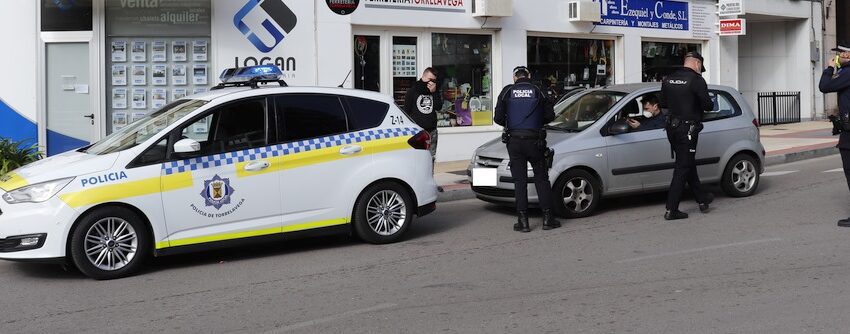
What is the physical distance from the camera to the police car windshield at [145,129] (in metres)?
7.95

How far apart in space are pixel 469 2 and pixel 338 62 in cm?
279

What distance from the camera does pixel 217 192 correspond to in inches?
313

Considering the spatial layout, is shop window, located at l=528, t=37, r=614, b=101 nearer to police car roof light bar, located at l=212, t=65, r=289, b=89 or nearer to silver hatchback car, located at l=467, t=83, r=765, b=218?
silver hatchback car, located at l=467, t=83, r=765, b=218

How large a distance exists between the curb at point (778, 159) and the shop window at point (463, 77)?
3.95 m

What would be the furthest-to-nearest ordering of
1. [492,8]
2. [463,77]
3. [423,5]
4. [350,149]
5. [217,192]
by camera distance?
[463,77] → [492,8] → [423,5] → [350,149] → [217,192]

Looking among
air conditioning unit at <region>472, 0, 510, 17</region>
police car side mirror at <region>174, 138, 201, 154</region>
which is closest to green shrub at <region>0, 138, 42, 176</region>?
police car side mirror at <region>174, 138, 201, 154</region>

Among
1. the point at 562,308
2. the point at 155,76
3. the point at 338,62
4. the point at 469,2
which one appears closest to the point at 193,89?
the point at 155,76

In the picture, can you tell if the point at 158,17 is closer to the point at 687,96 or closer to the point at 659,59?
the point at 687,96

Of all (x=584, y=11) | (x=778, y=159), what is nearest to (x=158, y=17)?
(x=584, y=11)

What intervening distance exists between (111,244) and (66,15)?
23.3 feet

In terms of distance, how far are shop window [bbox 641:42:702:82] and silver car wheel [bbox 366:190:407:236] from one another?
11.8 m

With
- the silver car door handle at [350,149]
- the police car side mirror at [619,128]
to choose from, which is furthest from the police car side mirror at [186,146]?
the police car side mirror at [619,128]

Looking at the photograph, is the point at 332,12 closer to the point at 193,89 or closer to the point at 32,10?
the point at 193,89

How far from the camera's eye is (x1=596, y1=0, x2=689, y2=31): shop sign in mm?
18438
